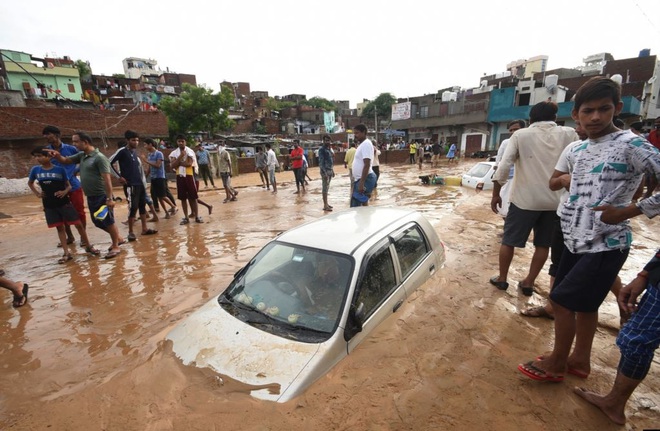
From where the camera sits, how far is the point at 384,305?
2588 millimetres

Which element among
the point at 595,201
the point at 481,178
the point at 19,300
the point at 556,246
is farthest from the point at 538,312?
the point at 481,178

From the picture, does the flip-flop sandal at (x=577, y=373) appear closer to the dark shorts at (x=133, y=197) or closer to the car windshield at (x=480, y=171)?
the dark shorts at (x=133, y=197)

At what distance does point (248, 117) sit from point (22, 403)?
4692cm

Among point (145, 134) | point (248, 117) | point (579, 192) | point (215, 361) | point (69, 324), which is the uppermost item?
point (248, 117)

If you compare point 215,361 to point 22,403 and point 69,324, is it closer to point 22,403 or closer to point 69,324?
point 22,403

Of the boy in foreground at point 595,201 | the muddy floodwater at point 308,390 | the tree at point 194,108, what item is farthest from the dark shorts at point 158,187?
the tree at point 194,108

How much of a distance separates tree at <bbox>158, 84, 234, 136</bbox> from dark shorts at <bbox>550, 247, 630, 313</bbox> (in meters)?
31.4

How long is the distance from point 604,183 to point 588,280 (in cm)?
59

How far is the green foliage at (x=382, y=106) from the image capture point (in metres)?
61.2

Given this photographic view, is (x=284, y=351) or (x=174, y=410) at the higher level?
(x=284, y=351)

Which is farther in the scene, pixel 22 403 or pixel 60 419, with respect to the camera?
pixel 22 403

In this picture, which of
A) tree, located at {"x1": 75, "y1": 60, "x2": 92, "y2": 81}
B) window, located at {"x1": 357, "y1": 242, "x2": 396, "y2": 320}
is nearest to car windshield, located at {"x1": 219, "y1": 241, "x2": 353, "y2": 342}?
window, located at {"x1": 357, "y1": 242, "x2": 396, "y2": 320}

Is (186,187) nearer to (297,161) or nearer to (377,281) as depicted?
(297,161)

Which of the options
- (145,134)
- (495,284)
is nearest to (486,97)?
(145,134)
